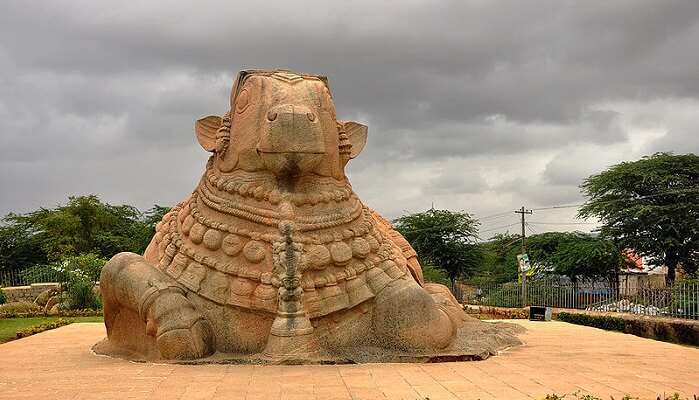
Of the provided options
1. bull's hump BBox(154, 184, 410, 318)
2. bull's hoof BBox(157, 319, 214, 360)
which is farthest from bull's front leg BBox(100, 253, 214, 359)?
bull's hump BBox(154, 184, 410, 318)

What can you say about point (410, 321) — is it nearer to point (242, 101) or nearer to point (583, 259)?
point (242, 101)

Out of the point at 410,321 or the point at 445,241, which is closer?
the point at 410,321

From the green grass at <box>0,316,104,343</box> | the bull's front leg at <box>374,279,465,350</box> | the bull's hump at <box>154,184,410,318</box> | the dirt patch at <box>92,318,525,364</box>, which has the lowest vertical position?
the green grass at <box>0,316,104,343</box>

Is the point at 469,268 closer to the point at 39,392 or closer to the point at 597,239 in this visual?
the point at 597,239

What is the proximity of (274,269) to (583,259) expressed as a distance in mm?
22099

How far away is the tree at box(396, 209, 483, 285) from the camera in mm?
29047

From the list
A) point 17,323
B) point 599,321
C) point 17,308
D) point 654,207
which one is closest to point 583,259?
point 654,207

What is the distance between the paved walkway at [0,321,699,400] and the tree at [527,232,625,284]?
1983 cm

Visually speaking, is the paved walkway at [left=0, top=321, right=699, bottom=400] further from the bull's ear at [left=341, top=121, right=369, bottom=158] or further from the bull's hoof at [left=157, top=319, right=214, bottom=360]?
the bull's ear at [left=341, top=121, right=369, bottom=158]

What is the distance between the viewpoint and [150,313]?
639 cm

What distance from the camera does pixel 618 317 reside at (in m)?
15.4

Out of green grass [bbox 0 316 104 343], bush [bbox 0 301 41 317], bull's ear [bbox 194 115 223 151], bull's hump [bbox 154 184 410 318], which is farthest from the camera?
bush [bbox 0 301 41 317]

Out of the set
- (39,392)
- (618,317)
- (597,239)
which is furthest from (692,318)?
(39,392)

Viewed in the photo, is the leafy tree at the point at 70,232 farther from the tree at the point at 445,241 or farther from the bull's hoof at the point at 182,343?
the bull's hoof at the point at 182,343
